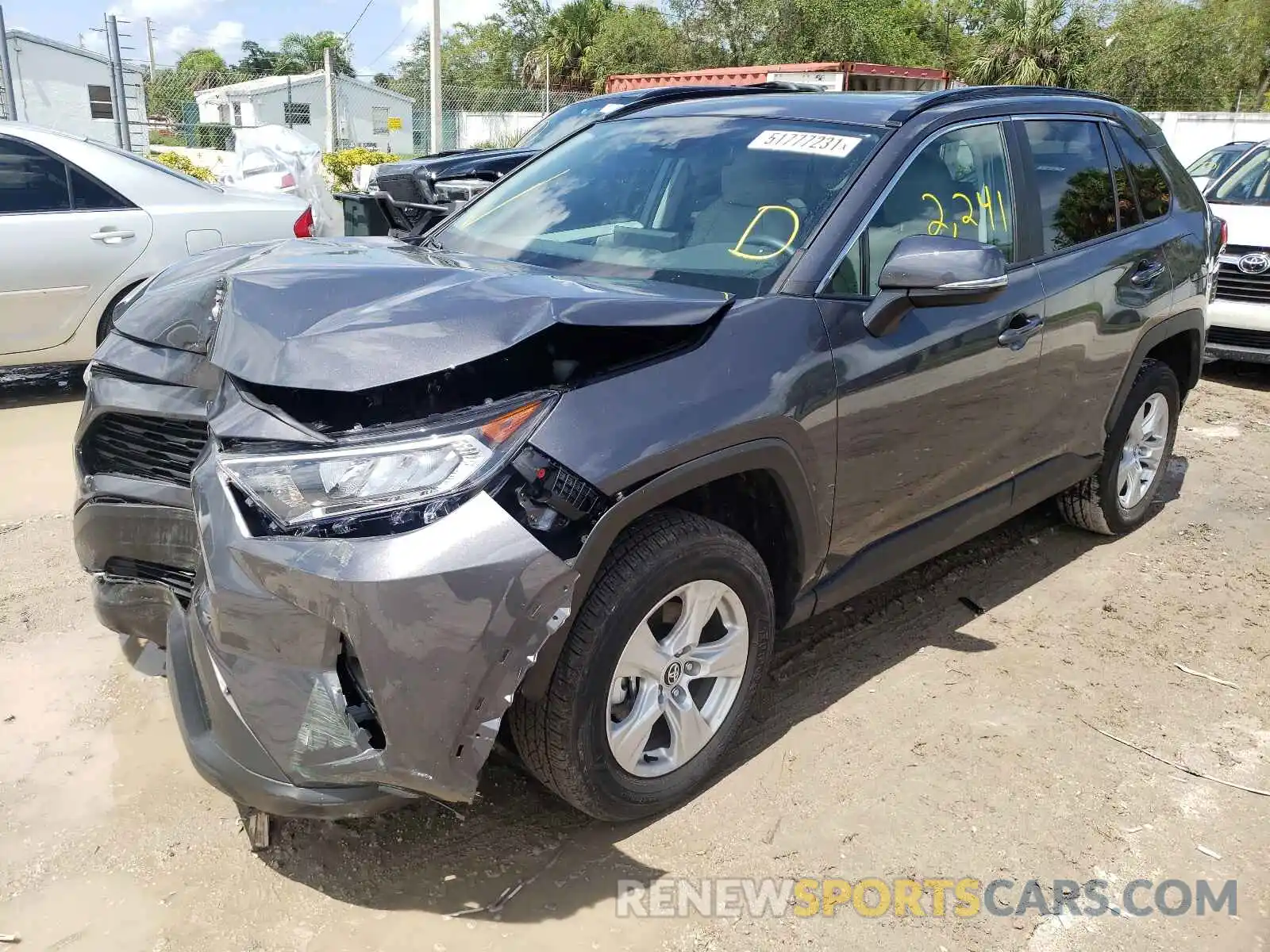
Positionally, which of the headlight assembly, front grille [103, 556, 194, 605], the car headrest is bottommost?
front grille [103, 556, 194, 605]

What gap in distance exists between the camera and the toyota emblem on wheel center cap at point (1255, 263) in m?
7.38

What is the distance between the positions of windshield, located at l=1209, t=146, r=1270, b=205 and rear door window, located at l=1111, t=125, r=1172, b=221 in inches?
184

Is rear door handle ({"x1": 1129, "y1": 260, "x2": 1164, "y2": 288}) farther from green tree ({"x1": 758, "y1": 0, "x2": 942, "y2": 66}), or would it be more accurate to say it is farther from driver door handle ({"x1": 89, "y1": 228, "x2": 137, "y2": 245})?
green tree ({"x1": 758, "y1": 0, "x2": 942, "y2": 66})

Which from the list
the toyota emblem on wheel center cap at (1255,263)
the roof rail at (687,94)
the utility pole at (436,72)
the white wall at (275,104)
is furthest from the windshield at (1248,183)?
the white wall at (275,104)

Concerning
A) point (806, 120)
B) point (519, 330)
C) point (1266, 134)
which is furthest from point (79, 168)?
point (1266, 134)

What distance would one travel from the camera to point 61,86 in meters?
24.8

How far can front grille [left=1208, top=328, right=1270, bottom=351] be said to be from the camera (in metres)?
7.45

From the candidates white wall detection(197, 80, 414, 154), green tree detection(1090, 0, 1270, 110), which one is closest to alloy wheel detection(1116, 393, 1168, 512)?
white wall detection(197, 80, 414, 154)

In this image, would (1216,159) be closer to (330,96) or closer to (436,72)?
(436,72)

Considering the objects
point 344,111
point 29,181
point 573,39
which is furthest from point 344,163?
point 573,39

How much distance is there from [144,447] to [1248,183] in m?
8.91

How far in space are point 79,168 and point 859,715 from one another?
5515 millimetres

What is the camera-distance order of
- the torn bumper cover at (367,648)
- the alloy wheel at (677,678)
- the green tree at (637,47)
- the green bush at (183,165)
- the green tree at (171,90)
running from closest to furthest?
the torn bumper cover at (367,648), the alloy wheel at (677,678), the green bush at (183,165), the green tree at (171,90), the green tree at (637,47)

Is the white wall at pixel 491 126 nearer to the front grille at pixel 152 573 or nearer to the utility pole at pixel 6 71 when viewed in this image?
the utility pole at pixel 6 71
